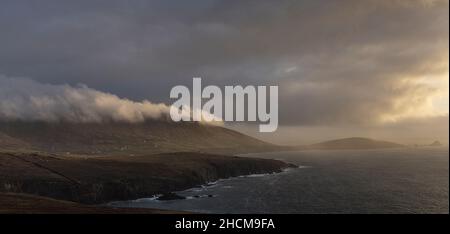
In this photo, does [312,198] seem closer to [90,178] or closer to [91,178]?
[91,178]

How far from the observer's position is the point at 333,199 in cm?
13500

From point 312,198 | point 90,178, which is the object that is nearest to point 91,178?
point 90,178

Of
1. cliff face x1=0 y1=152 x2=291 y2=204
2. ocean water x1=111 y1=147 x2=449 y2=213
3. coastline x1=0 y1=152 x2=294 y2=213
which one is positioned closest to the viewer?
ocean water x1=111 y1=147 x2=449 y2=213

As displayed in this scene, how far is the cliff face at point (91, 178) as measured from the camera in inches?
5212

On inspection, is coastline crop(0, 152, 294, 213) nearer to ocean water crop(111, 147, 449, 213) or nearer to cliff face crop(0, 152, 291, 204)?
cliff face crop(0, 152, 291, 204)

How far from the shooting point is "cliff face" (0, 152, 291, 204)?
132375 mm

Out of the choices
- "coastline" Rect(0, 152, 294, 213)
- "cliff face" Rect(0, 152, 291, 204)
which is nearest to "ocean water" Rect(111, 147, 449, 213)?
"coastline" Rect(0, 152, 294, 213)

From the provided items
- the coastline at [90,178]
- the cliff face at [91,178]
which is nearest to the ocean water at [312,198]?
the coastline at [90,178]

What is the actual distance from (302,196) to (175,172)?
63443 millimetres
